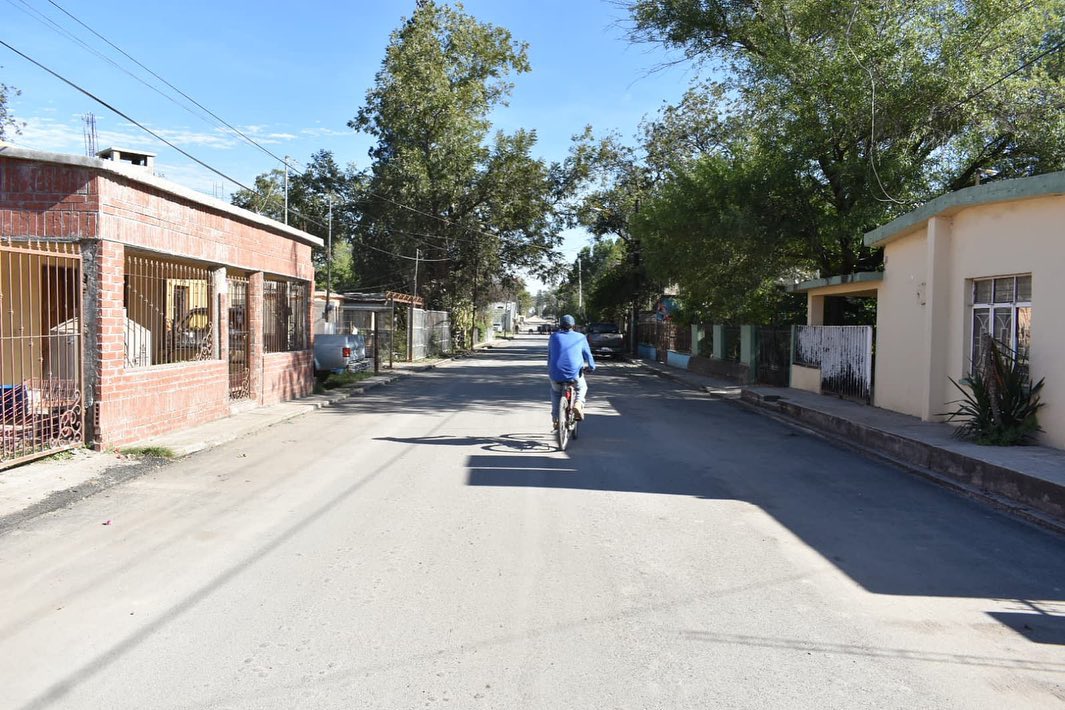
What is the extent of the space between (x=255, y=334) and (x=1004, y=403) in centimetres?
1263

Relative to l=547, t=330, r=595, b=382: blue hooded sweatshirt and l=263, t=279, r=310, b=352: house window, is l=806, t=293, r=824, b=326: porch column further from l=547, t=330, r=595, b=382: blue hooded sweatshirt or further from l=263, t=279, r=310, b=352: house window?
l=263, t=279, r=310, b=352: house window

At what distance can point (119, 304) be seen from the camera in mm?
9922

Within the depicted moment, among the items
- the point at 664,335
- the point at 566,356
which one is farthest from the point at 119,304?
the point at 664,335

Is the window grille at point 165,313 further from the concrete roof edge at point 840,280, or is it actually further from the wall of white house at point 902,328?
the concrete roof edge at point 840,280

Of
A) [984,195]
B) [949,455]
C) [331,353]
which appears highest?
[984,195]

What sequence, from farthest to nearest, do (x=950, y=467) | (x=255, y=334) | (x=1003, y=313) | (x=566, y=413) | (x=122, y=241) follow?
(x=255, y=334), (x=1003, y=313), (x=566, y=413), (x=122, y=241), (x=950, y=467)

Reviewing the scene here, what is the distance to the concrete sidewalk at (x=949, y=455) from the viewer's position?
25.7 ft

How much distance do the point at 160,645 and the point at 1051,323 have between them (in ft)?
34.8

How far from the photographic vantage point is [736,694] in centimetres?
374

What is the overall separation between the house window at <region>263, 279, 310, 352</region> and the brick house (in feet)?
0.91

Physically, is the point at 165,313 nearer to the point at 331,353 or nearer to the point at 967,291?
the point at 331,353

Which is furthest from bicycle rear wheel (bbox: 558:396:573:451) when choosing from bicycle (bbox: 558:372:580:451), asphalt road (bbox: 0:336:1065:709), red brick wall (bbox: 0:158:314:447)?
red brick wall (bbox: 0:158:314:447)

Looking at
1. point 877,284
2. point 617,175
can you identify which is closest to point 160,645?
point 877,284

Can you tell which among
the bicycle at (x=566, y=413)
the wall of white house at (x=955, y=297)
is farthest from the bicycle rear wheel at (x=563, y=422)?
the wall of white house at (x=955, y=297)
